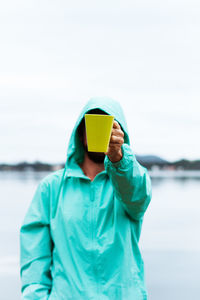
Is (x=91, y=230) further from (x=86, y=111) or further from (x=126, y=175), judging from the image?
(x=86, y=111)

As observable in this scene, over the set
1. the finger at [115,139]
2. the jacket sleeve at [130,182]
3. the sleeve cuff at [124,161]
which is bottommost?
the jacket sleeve at [130,182]

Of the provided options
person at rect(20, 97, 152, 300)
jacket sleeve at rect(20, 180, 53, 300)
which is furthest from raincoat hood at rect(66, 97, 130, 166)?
jacket sleeve at rect(20, 180, 53, 300)

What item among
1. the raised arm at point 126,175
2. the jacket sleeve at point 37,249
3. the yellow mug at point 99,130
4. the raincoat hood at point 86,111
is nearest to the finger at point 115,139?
the raised arm at point 126,175

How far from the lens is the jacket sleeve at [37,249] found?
2.57 meters

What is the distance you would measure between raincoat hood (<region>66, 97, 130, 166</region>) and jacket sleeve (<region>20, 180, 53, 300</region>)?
0.25 meters

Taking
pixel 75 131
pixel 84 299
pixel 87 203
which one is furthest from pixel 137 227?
pixel 75 131

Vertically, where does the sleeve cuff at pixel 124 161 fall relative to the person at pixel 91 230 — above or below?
above

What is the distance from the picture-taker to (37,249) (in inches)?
103

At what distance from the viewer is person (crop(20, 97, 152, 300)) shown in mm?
2424

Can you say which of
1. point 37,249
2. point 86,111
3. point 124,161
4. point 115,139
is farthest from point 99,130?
point 37,249

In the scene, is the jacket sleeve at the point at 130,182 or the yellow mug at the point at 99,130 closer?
the yellow mug at the point at 99,130

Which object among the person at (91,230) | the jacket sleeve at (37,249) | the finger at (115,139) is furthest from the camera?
the jacket sleeve at (37,249)

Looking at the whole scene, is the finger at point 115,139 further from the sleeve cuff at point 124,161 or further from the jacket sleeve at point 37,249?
the jacket sleeve at point 37,249

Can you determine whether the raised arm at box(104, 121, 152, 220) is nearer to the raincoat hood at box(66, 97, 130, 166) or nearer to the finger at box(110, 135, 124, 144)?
the finger at box(110, 135, 124, 144)
